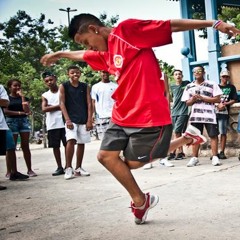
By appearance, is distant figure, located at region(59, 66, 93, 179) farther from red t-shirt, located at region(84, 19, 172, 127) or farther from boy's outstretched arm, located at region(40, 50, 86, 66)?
red t-shirt, located at region(84, 19, 172, 127)

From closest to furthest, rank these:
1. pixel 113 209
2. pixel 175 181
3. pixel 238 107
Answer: pixel 113 209 < pixel 175 181 < pixel 238 107

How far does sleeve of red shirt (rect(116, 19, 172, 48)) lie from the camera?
8.82 ft

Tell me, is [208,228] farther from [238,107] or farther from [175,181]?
[238,107]

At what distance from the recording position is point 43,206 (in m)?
3.71

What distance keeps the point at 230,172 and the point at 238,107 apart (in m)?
2.15

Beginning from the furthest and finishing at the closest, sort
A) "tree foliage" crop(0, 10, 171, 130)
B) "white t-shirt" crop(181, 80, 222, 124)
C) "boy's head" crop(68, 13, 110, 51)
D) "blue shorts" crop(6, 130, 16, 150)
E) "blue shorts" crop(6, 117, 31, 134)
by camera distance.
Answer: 1. "tree foliage" crop(0, 10, 171, 130)
2. "white t-shirt" crop(181, 80, 222, 124)
3. "blue shorts" crop(6, 117, 31, 134)
4. "blue shorts" crop(6, 130, 16, 150)
5. "boy's head" crop(68, 13, 110, 51)

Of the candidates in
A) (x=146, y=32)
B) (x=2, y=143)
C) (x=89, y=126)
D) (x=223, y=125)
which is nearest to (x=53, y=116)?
(x=89, y=126)

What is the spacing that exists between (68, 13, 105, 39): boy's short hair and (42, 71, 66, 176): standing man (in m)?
3.18

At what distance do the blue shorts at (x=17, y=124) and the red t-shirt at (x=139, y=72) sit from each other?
138 inches

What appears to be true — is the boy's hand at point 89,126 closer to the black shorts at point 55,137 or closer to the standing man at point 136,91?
the black shorts at point 55,137

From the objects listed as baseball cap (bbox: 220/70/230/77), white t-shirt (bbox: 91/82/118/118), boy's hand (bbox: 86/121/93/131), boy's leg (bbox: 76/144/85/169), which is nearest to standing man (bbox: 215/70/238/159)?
baseball cap (bbox: 220/70/230/77)

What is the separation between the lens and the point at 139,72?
9.11ft

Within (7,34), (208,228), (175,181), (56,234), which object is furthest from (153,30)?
(7,34)

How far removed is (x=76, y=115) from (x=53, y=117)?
61cm
